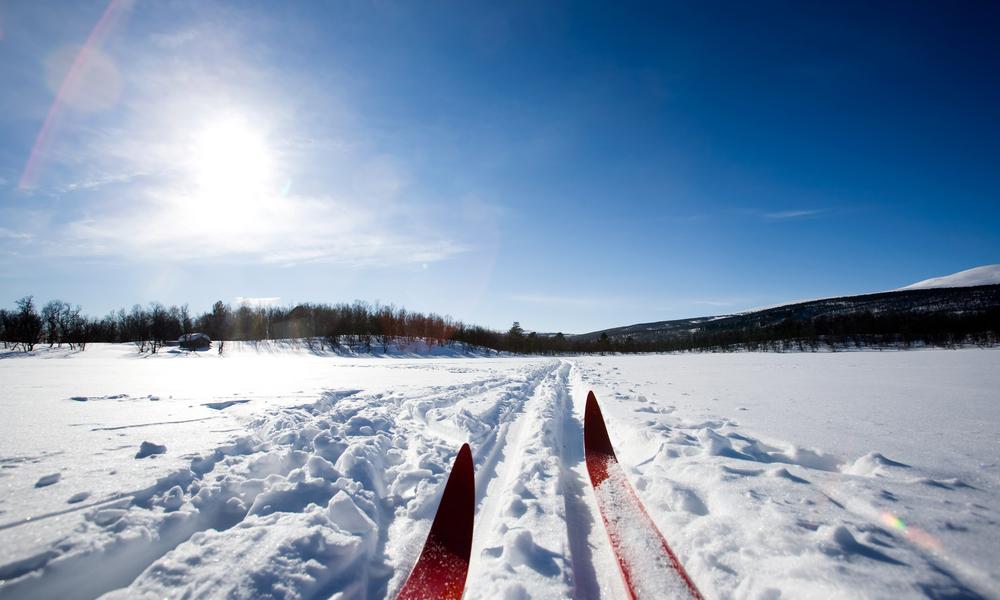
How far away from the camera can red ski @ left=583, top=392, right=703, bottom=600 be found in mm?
2172

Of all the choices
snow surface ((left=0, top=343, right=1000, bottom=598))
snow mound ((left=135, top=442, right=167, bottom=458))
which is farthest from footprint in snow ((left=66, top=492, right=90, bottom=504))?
snow mound ((left=135, top=442, right=167, bottom=458))

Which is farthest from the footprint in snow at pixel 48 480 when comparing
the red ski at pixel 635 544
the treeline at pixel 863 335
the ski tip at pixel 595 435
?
the treeline at pixel 863 335

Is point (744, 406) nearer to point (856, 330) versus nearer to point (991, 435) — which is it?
point (991, 435)

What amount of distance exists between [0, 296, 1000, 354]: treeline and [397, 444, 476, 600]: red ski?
161 feet

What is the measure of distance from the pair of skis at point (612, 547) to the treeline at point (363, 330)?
49.0 m

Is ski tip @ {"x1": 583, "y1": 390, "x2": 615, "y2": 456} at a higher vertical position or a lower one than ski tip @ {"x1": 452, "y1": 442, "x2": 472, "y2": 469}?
lower

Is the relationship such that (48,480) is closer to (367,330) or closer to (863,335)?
(367,330)

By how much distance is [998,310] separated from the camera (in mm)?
71688

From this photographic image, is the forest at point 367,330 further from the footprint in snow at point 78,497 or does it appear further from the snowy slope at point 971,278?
the snowy slope at point 971,278

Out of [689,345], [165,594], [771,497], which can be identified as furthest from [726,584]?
[689,345]

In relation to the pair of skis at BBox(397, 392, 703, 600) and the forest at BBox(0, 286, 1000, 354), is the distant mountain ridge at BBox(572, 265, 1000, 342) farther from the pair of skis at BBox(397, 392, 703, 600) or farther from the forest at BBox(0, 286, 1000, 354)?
the pair of skis at BBox(397, 392, 703, 600)

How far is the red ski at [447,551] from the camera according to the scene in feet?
7.03

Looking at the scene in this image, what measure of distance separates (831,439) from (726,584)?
370 cm

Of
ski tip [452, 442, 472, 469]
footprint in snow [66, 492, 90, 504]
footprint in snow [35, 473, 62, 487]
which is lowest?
ski tip [452, 442, 472, 469]
